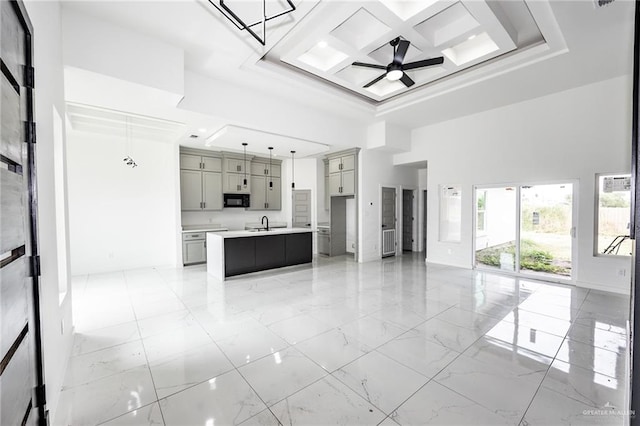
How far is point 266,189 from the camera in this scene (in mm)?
7988

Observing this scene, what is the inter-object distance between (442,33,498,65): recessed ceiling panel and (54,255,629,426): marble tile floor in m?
3.71

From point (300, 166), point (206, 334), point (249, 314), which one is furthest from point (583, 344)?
point (300, 166)

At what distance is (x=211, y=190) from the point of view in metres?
7.00

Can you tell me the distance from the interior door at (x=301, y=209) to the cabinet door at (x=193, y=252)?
2.74m

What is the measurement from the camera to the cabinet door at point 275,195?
8.06 meters

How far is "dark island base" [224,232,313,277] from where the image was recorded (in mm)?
5336

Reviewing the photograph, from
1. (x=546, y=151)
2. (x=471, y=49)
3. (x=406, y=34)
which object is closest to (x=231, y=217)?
(x=406, y=34)

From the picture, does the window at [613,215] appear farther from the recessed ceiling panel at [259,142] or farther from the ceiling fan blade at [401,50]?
the recessed ceiling panel at [259,142]

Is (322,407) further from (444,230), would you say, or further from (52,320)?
(444,230)

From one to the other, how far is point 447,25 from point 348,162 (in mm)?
4048

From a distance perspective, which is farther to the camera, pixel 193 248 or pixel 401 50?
pixel 193 248

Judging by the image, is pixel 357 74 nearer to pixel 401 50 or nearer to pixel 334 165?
pixel 401 50

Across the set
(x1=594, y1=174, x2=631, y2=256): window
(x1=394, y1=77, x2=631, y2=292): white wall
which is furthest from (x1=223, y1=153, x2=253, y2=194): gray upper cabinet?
(x1=594, y1=174, x2=631, y2=256): window

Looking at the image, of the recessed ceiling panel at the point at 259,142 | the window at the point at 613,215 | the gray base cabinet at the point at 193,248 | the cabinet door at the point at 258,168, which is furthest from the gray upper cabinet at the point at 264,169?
the window at the point at 613,215
